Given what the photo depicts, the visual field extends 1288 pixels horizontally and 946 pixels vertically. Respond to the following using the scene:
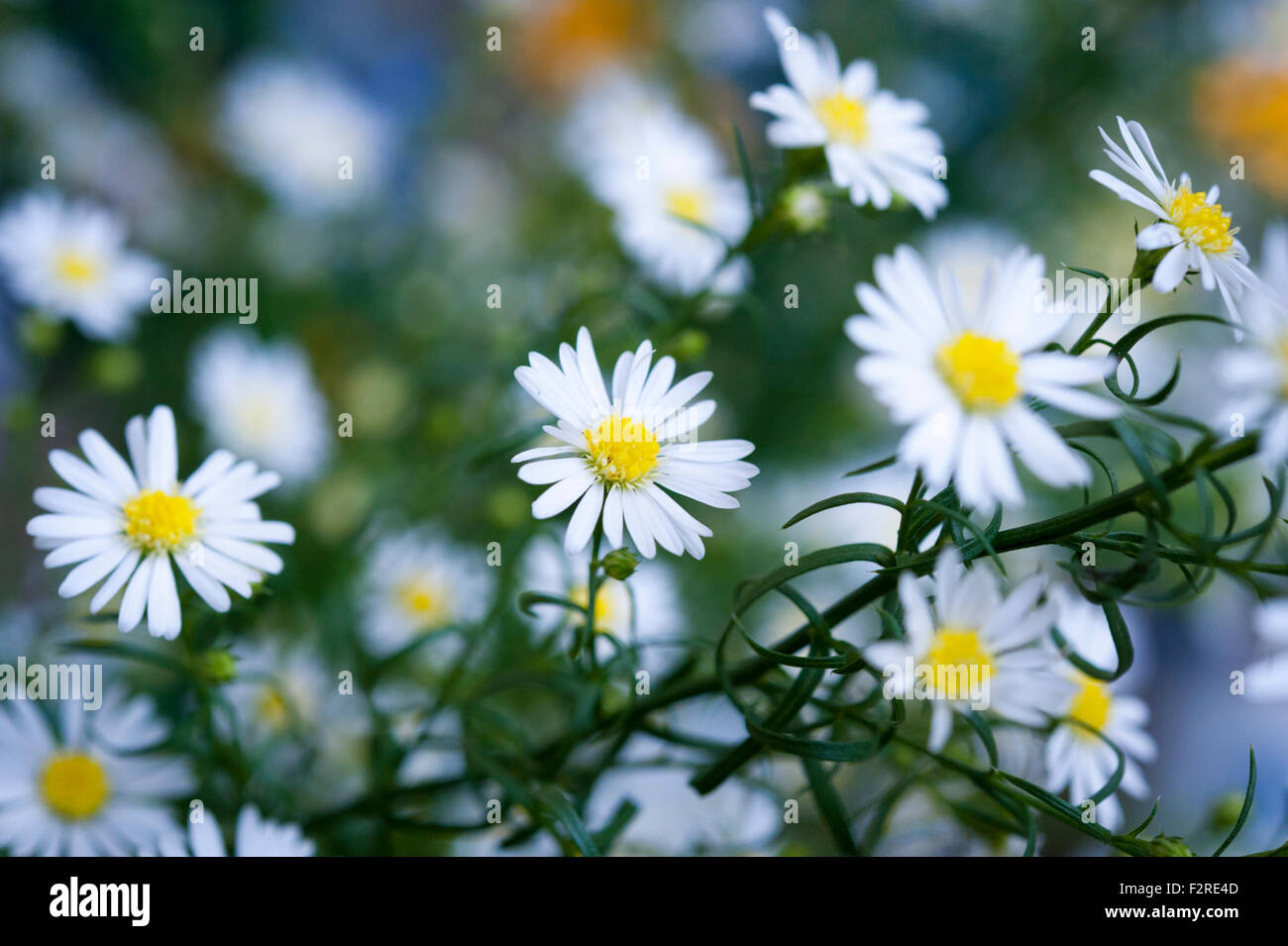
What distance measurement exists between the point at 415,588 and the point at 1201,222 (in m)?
0.65

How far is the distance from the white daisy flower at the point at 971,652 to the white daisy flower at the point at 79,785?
18.4 inches

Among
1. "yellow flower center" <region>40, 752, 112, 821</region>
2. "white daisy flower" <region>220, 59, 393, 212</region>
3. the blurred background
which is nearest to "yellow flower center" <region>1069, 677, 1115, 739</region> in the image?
→ the blurred background

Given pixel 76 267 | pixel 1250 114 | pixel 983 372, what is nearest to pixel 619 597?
pixel 983 372

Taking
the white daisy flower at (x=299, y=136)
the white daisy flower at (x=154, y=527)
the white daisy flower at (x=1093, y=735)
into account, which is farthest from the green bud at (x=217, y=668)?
the white daisy flower at (x=299, y=136)

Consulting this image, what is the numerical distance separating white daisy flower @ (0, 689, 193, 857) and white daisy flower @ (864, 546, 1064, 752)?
1.53 ft

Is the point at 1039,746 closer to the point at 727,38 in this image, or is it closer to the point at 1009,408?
the point at 1009,408

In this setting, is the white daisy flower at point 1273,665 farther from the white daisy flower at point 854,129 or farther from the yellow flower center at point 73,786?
the yellow flower center at point 73,786

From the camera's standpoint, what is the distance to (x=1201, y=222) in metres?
0.45

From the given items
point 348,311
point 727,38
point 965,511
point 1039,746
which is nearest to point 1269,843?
point 1039,746

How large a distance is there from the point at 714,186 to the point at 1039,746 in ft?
1.76

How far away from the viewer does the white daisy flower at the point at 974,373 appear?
0.36 metres

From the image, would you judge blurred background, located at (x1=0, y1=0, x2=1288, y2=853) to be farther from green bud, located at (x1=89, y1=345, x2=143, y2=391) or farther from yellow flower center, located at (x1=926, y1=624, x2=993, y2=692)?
yellow flower center, located at (x1=926, y1=624, x2=993, y2=692)
